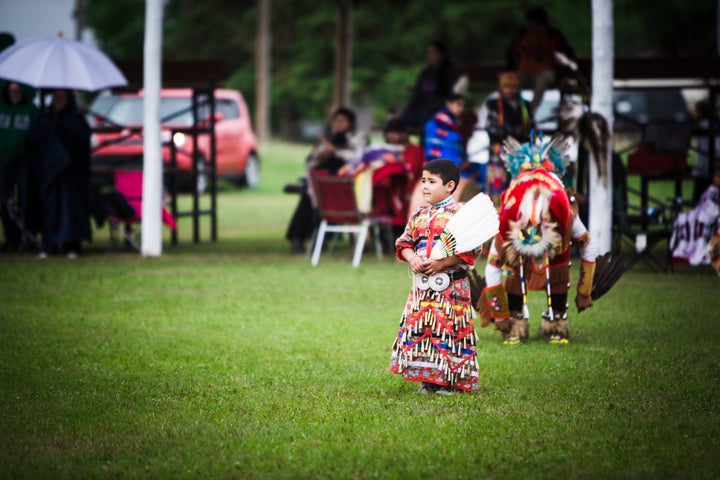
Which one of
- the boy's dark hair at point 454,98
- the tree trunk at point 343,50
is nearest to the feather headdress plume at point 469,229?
the boy's dark hair at point 454,98

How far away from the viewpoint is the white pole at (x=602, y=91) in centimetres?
1152

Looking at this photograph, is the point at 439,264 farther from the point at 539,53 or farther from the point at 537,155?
the point at 539,53

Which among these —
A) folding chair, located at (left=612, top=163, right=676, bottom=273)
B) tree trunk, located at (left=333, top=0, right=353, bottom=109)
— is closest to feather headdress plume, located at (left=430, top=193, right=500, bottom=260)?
folding chair, located at (left=612, top=163, right=676, bottom=273)

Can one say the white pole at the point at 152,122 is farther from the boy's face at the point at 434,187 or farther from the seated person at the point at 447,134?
the boy's face at the point at 434,187

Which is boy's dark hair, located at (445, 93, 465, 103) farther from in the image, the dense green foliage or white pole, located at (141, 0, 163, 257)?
the dense green foliage

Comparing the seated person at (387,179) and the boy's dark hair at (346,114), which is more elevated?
the boy's dark hair at (346,114)

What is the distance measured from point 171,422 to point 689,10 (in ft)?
101

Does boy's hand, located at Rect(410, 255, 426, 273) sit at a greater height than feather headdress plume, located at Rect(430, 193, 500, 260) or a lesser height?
lesser

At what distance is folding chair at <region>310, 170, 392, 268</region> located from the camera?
41.4 feet

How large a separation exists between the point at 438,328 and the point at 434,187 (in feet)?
2.52

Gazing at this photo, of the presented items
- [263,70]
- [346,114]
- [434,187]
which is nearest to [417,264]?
[434,187]

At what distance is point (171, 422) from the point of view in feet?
18.7

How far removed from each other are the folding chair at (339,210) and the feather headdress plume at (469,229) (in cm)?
630

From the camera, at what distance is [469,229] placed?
20.1ft
